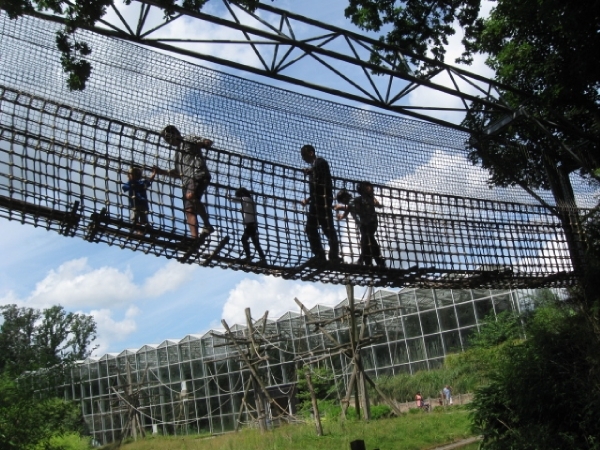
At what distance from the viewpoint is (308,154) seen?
491 cm

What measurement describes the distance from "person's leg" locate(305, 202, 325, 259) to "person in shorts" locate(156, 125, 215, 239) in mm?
767

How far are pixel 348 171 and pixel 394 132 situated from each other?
757 mm

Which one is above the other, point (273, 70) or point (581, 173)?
point (273, 70)

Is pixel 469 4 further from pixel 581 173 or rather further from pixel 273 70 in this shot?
pixel 273 70

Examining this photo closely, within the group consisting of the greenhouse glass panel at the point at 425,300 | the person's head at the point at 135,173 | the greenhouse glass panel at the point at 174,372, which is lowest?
the greenhouse glass panel at the point at 174,372

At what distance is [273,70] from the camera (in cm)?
504

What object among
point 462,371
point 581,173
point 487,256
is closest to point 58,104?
point 487,256

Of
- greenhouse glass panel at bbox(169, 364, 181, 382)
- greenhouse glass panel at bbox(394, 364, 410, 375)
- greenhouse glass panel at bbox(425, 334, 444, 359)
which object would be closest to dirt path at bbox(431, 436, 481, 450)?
greenhouse glass panel at bbox(425, 334, 444, 359)

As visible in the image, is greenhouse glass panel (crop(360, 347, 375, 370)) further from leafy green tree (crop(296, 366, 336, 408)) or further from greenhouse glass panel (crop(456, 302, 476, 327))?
greenhouse glass panel (crop(456, 302, 476, 327))

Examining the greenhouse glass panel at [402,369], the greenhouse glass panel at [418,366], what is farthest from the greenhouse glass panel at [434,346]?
the greenhouse glass panel at [402,369]

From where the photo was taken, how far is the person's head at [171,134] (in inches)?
161

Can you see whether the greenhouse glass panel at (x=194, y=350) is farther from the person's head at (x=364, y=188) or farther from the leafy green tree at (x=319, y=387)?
the person's head at (x=364, y=188)

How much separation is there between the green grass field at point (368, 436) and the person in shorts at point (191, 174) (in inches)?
242

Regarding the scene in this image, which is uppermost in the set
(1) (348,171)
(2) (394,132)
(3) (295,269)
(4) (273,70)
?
(4) (273,70)
